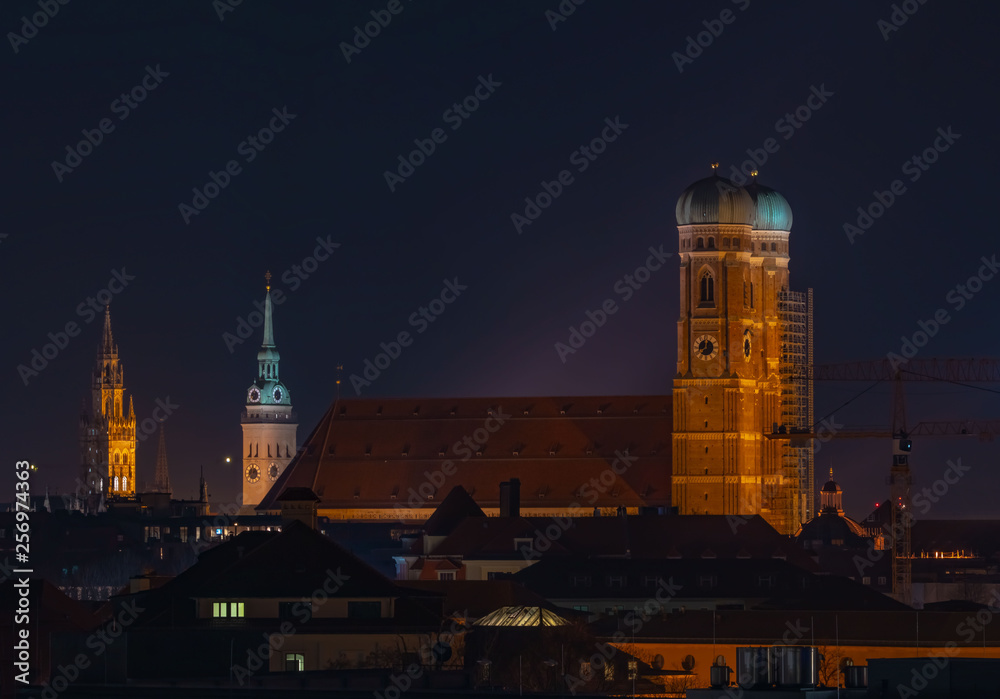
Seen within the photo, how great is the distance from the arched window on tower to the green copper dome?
3.44 meters

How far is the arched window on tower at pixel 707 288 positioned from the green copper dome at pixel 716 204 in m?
3.44

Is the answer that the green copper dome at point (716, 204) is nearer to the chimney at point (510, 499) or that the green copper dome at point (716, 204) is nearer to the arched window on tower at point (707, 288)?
the arched window on tower at point (707, 288)

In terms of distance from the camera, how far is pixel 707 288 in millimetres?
193875

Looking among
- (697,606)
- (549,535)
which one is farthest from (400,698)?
(549,535)

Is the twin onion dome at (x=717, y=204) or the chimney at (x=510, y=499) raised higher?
the twin onion dome at (x=717, y=204)

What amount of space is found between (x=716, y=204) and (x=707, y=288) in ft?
17.0

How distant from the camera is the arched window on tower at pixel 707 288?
194 metres

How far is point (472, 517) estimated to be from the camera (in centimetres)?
16688
